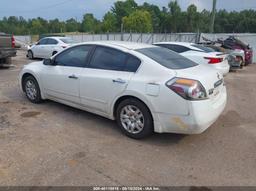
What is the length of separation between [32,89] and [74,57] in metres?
1.54

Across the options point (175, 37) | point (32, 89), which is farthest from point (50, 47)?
point (175, 37)

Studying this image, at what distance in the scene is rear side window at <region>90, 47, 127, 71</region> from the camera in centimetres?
375

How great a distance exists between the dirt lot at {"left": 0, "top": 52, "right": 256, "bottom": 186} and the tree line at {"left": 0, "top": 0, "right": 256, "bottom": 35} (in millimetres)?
54656

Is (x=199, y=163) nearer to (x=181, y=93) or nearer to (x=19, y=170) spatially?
(x=181, y=93)

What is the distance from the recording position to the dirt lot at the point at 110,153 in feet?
8.81

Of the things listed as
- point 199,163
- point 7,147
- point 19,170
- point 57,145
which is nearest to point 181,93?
point 199,163

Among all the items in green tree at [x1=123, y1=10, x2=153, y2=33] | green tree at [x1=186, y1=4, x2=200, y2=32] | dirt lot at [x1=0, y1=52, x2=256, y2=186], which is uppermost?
green tree at [x1=186, y1=4, x2=200, y2=32]

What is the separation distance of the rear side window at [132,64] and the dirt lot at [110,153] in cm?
111

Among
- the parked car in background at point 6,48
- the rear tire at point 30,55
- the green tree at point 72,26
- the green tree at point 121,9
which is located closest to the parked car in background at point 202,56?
the parked car in background at point 6,48

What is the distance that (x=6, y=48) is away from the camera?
31.2 feet

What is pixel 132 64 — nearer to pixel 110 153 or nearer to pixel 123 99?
pixel 123 99

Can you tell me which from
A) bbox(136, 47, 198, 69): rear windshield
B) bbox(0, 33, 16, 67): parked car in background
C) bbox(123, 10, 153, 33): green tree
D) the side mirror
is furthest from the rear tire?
bbox(123, 10, 153, 33): green tree

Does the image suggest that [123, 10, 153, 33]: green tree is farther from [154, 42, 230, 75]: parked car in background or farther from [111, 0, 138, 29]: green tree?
[154, 42, 230, 75]: parked car in background

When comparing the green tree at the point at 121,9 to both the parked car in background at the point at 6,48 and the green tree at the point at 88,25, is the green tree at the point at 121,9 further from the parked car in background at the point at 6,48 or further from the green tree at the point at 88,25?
the parked car in background at the point at 6,48
